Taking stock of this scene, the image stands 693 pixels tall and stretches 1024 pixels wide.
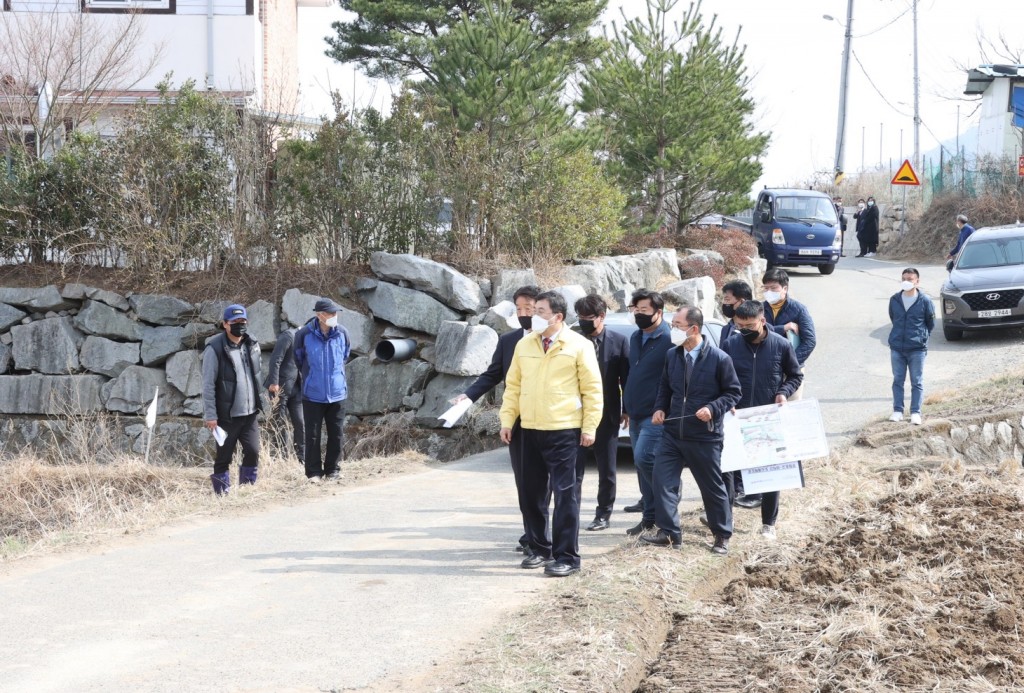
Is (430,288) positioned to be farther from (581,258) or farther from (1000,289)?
(1000,289)

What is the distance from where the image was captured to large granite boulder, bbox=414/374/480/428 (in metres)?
14.6

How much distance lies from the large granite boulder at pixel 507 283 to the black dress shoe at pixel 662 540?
25.6 ft

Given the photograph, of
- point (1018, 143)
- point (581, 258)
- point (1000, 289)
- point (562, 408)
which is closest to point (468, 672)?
point (562, 408)

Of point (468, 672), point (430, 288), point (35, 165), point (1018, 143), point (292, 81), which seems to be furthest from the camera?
point (1018, 143)

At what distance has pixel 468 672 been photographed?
550cm

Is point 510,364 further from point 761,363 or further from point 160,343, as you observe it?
point 160,343

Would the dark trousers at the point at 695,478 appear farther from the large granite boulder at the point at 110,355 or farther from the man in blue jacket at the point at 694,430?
the large granite boulder at the point at 110,355

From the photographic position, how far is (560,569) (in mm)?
7344

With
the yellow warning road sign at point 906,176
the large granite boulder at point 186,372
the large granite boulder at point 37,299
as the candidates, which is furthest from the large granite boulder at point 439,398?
the yellow warning road sign at point 906,176

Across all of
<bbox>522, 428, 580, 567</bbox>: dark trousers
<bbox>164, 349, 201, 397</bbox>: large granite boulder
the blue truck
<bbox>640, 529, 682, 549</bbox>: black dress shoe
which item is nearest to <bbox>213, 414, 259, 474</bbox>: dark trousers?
<bbox>522, 428, 580, 567</bbox>: dark trousers

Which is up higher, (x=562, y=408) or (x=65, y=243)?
(x=65, y=243)

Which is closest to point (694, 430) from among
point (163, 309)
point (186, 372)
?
point (186, 372)

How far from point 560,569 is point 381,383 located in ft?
27.1

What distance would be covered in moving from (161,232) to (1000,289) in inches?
487
